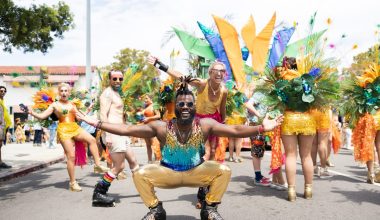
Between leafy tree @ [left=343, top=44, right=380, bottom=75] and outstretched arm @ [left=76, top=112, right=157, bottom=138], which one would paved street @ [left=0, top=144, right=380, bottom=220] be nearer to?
outstretched arm @ [left=76, top=112, right=157, bottom=138]

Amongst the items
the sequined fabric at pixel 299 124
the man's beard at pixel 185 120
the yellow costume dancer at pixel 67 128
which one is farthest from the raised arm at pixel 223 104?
the yellow costume dancer at pixel 67 128

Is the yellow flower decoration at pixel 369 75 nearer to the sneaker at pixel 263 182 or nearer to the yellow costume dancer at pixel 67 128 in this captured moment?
the sneaker at pixel 263 182

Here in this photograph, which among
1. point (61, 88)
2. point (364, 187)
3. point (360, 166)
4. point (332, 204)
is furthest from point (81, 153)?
point (360, 166)

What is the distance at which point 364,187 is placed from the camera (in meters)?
6.44

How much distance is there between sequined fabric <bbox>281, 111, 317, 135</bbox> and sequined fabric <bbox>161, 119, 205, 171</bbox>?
1.87 meters

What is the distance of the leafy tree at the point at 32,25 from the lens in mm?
8297

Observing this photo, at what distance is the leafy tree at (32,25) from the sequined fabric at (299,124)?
5.48 metres

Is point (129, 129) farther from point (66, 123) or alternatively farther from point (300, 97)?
point (66, 123)

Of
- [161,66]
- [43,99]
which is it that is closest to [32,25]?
[43,99]

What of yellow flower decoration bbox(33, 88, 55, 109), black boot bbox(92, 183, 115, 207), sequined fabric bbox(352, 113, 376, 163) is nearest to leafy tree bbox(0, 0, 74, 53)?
yellow flower decoration bbox(33, 88, 55, 109)

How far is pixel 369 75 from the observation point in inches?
251

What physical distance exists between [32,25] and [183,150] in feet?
21.3

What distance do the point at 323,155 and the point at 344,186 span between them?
91cm

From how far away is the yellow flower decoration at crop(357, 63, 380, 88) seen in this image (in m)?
6.30
